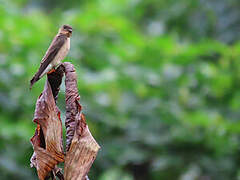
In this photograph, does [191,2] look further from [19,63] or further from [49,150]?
[49,150]

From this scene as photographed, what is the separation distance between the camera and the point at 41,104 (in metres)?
1.03

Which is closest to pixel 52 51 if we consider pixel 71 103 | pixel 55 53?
pixel 55 53

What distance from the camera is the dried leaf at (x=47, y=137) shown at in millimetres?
988

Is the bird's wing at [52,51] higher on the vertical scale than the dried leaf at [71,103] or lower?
higher

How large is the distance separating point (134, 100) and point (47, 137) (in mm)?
2799

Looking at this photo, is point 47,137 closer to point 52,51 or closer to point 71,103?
point 71,103

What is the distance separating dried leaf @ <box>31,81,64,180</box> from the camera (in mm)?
988

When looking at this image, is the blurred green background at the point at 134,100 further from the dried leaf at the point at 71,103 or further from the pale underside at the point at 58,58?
the dried leaf at the point at 71,103

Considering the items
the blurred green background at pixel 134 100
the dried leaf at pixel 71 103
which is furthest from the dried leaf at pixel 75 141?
the blurred green background at pixel 134 100

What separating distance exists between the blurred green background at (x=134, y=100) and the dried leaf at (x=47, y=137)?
2127 millimetres

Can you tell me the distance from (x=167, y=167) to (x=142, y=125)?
363mm

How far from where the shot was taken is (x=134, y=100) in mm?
3785

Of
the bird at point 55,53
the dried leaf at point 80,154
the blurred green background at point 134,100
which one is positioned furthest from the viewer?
the blurred green background at point 134,100

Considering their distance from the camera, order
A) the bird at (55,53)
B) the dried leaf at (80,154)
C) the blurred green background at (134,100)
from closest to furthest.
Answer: the dried leaf at (80,154) < the bird at (55,53) < the blurred green background at (134,100)
